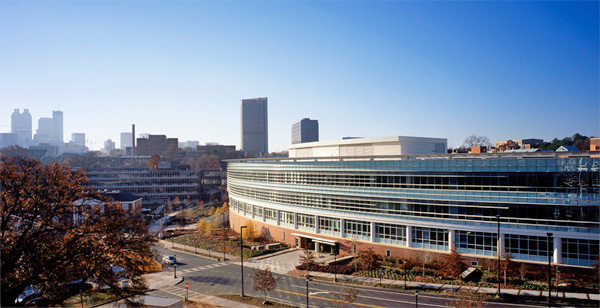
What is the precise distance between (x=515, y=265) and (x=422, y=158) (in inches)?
599

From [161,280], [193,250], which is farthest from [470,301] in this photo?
[193,250]

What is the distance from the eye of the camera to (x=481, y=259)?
126 feet

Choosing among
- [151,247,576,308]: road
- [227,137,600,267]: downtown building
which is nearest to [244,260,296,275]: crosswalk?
[151,247,576,308]: road

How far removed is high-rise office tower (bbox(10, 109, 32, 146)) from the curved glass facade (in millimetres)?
138805

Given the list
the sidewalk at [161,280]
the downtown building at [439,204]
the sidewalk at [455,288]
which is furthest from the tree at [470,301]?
the sidewalk at [161,280]

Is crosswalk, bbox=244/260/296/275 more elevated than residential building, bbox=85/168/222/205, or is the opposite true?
residential building, bbox=85/168/222/205

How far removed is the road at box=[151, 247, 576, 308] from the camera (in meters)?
31.1

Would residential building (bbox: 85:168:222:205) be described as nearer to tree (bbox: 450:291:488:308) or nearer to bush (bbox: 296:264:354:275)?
bush (bbox: 296:264:354:275)

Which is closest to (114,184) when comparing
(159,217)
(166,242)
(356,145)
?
(159,217)

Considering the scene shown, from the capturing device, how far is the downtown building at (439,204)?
34.8m

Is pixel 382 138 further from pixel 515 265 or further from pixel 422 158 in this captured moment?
pixel 515 265

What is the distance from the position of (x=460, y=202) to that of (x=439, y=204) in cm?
221

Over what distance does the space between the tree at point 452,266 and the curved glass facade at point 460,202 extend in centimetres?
225

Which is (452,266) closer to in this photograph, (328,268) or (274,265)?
(328,268)
